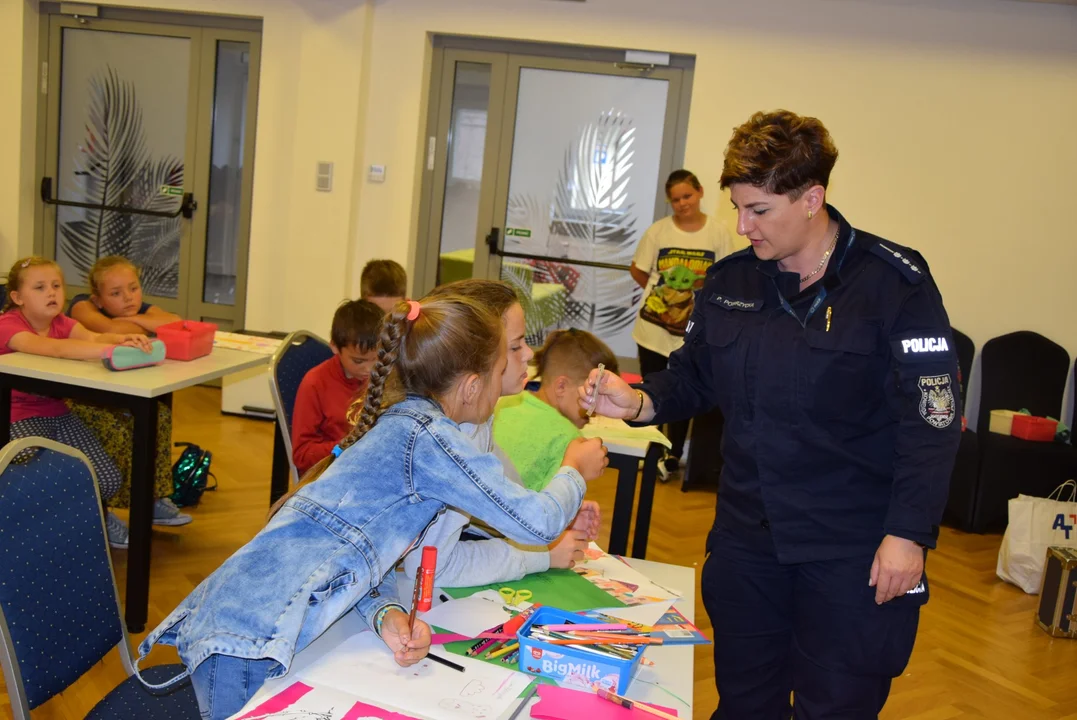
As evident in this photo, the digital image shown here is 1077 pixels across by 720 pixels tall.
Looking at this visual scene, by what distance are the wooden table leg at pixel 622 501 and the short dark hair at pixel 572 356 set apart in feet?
1.04

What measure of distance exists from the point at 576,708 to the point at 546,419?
3.67ft

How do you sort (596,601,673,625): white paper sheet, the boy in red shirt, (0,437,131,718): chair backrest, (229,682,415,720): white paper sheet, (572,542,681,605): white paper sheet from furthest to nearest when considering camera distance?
the boy in red shirt < (572,542,681,605): white paper sheet < (596,601,673,625): white paper sheet < (0,437,131,718): chair backrest < (229,682,415,720): white paper sheet

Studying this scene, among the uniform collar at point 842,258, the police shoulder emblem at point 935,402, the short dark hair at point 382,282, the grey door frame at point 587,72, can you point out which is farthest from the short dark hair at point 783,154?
the grey door frame at point 587,72

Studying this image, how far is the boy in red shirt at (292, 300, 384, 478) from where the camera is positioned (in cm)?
298

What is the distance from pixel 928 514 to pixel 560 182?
4742 mm

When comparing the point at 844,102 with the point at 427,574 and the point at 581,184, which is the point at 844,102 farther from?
the point at 427,574

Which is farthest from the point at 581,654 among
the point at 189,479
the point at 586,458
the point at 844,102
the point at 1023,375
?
the point at 844,102

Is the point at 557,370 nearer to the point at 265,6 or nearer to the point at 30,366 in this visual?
the point at 30,366

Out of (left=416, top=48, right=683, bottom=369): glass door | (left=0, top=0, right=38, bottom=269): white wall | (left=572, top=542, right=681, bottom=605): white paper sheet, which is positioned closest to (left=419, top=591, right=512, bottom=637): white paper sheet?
(left=572, top=542, right=681, bottom=605): white paper sheet

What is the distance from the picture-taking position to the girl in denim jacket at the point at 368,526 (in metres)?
1.43

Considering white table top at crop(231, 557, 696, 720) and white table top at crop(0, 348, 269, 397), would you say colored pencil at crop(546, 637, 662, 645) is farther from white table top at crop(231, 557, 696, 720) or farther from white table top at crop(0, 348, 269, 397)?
white table top at crop(0, 348, 269, 397)

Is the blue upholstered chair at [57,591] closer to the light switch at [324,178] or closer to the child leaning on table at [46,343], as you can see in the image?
the child leaning on table at [46,343]

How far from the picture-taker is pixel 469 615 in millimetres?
1611

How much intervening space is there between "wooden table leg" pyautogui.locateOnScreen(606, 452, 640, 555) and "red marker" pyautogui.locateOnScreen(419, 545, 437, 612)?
1268 millimetres
